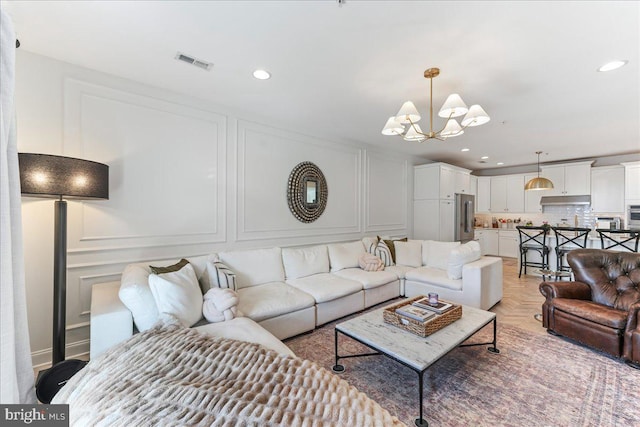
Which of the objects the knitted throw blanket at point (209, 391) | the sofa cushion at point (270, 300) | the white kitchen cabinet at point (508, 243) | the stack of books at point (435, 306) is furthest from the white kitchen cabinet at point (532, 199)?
the knitted throw blanket at point (209, 391)

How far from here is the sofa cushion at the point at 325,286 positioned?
9.52ft

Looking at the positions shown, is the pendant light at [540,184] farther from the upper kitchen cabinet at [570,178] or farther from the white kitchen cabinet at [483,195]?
the white kitchen cabinet at [483,195]

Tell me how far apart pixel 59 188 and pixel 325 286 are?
2.46 m

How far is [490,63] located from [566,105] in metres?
1.67

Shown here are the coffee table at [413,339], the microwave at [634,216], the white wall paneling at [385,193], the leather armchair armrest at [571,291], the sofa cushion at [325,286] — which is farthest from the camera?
the microwave at [634,216]

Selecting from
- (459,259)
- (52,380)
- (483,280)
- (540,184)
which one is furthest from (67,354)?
(540,184)

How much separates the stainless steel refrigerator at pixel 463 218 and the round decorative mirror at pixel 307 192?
332 cm

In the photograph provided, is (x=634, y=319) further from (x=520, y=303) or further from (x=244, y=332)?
(x=244, y=332)

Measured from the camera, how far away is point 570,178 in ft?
19.8

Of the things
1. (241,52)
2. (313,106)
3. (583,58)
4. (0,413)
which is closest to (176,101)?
(241,52)

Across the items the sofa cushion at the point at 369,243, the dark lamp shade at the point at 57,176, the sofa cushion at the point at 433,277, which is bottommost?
the sofa cushion at the point at 433,277

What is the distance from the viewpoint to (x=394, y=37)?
1.89 meters

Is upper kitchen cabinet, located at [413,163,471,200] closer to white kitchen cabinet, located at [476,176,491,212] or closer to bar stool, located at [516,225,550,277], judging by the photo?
bar stool, located at [516,225,550,277]

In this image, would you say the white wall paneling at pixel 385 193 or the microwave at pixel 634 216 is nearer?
the white wall paneling at pixel 385 193
